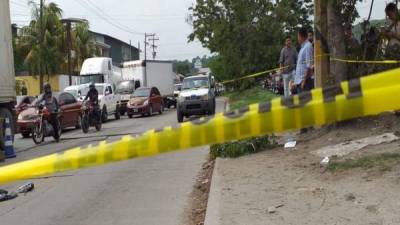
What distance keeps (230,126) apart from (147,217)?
408cm

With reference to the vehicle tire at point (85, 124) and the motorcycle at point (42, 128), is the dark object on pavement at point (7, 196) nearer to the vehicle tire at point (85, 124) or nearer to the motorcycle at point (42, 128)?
the motorcycle at point (42, 128)

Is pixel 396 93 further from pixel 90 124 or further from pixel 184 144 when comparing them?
pixel 90 124

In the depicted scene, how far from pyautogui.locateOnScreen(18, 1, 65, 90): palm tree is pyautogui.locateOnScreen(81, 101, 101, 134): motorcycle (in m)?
29.4

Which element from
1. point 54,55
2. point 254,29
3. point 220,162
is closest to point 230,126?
point 220,162

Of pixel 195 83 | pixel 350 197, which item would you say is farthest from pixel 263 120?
pixel 195 83

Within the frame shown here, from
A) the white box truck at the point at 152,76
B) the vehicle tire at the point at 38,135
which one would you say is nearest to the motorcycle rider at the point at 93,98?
the vehicle tire at the point at 38,135

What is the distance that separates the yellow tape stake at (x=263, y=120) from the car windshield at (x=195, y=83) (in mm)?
20864

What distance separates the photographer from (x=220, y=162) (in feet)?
32.0

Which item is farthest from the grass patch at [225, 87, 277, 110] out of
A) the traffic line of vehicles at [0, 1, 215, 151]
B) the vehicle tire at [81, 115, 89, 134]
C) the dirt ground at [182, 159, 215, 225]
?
the vehicle tire at [81, 115, 89, 134]

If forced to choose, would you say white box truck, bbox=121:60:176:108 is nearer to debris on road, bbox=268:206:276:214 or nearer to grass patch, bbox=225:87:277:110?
grass patch, bbox=225:87:277:110

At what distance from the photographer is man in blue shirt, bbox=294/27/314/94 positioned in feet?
35.6

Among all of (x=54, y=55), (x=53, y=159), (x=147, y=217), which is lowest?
(x=147, y=217)

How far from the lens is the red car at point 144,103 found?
29.1m

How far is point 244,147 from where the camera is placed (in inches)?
403
